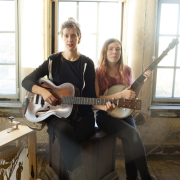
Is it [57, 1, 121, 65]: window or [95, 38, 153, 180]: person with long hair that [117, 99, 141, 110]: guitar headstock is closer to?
[95, 38, 153, 180]: person with long hair

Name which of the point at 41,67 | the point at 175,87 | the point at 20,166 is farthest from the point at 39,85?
the point at 175,87

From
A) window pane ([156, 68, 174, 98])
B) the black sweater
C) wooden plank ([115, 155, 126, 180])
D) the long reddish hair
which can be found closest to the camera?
the black sweater

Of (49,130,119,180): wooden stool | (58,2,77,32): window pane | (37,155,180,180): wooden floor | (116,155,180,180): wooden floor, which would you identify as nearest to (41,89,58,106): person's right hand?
(49,130,119,180): wooden stool

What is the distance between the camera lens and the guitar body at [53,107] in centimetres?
148

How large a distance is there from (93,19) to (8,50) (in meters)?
1.22

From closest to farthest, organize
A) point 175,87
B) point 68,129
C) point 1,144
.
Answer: point 1,144 < point 68,129 < point 175,87

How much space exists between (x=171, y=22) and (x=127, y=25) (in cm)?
62

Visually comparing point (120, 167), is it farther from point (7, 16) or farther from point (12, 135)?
point (7, 16)

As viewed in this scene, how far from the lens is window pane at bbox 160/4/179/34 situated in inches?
87.9

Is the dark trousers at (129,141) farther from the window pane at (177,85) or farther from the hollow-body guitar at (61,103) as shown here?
the window pane at (177,85)

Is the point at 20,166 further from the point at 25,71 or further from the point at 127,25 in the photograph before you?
the point at 127,25

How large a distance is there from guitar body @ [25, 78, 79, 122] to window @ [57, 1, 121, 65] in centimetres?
87

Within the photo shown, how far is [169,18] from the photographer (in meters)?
2.25

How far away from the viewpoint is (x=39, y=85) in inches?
65.1
